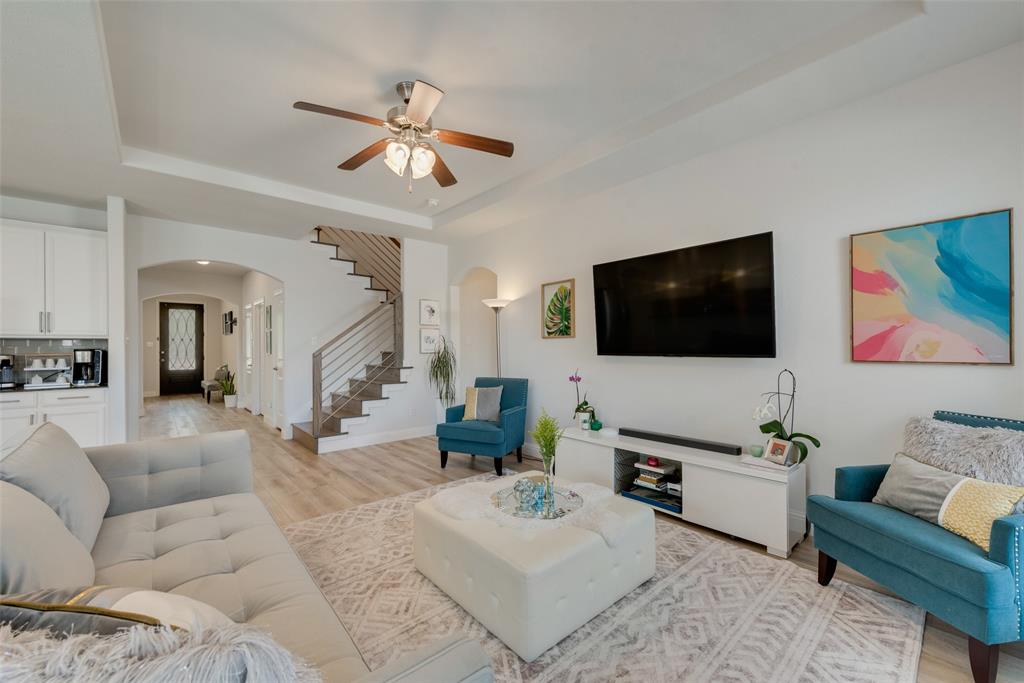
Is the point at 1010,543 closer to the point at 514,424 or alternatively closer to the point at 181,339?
the point at 514,424

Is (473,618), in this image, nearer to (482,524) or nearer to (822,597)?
(482,524)

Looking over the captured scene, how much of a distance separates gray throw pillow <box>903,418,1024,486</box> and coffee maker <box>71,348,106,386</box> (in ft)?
20.2

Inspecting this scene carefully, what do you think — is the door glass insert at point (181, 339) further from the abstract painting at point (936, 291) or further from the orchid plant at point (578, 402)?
the abstract painting at point (936, 291)

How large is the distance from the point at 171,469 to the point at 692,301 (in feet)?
11.5

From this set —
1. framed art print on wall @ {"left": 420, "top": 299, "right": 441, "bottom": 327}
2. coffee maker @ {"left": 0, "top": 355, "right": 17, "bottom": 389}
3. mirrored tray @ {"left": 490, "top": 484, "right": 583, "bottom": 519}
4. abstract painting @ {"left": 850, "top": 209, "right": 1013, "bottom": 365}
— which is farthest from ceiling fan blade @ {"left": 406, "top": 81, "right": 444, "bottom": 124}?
coffee maker @ {"left": 0, "top": 355, "right": 17, "bottom": 389}

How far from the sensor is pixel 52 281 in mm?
3854

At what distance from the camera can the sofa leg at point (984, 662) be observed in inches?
62.4

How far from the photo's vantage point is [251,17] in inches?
83.7

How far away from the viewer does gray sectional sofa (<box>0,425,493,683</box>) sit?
3.48ft

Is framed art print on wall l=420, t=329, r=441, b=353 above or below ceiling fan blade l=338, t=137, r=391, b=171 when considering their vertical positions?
below

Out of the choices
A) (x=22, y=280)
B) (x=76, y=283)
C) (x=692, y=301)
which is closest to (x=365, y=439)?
(x=76, y=283)

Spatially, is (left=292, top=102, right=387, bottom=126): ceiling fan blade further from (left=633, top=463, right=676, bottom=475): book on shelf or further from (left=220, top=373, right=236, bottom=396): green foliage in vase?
(left=220, top=373, right=236, bottom=396): green foliage in vase

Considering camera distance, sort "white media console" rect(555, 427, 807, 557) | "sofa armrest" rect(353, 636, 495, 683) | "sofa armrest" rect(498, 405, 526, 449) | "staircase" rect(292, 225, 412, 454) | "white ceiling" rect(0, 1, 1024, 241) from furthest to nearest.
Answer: "staircase" rect(292, 225, 412, 454) → "sofa armrest" rect(498, 405, 526, 449) → "white media console" rect(555, 427, 807, 557) → "white ceiling" rect(0, 1, 1024, 241) → "sofa armrest" rect(353, 636, 495, 683)

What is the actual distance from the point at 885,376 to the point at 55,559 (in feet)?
Result: 12.4
